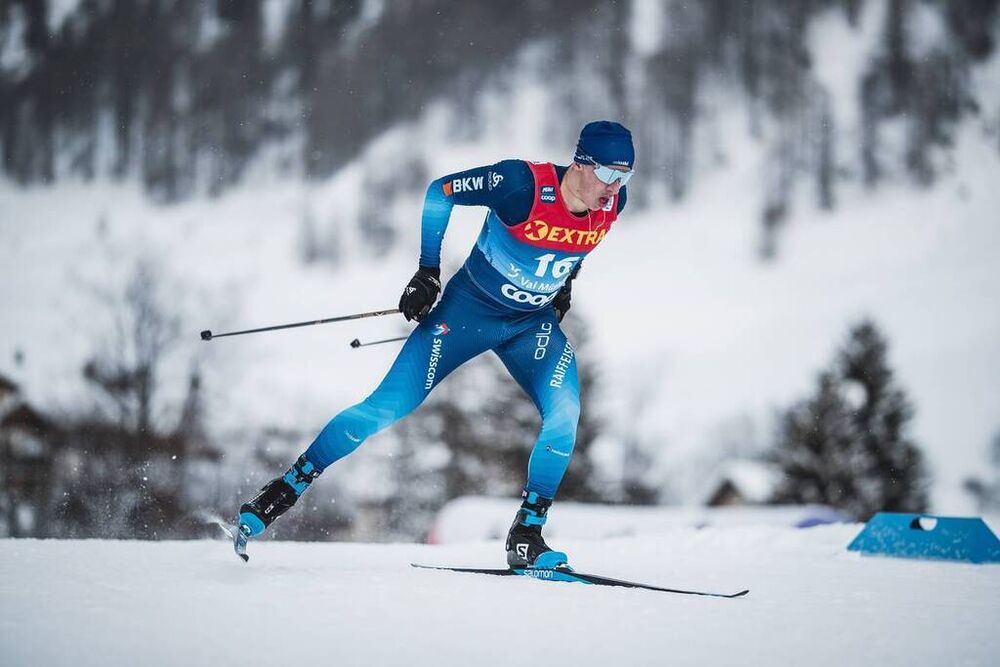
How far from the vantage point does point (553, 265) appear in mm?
A: 3924

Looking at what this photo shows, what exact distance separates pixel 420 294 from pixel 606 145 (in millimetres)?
929

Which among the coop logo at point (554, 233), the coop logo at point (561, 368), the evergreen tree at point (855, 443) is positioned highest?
the coop logo at point (554, 233)

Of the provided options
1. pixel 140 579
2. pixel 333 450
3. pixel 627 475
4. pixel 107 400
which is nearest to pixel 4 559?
pixel 140 579

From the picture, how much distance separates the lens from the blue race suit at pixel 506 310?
3795 millimetres

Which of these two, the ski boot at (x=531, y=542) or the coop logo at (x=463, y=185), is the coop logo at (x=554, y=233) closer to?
the coop logo at (x=463, y=185)

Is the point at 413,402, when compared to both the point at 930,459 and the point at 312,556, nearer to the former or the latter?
the point at 312,556

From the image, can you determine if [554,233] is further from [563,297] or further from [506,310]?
[563,297]

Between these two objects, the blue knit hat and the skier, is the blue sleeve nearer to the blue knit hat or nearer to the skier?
the skier

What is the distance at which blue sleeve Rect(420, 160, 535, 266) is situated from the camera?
3799mm

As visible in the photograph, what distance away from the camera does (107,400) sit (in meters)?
23.1

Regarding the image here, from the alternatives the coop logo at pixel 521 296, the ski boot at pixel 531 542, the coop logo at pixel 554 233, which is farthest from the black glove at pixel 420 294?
the ski boot at pixel 531 542

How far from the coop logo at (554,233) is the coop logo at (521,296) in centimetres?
24

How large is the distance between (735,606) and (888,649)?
0.64m

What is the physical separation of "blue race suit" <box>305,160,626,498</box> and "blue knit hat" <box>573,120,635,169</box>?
0.19 meters
